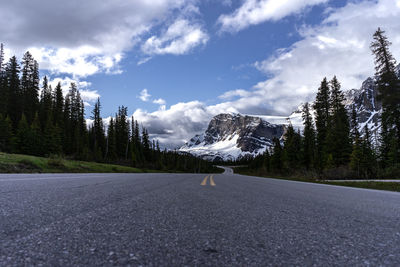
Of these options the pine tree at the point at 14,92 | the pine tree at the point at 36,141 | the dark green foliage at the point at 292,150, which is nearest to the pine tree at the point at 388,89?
the dark green foliage at the point at 292,150

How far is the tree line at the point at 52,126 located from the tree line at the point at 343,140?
34.8 meters

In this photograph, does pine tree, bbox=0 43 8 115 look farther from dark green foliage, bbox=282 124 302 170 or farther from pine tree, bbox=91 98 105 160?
dark green foliage, bbox=282 124 302 170

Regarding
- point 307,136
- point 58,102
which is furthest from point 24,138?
point 307,136

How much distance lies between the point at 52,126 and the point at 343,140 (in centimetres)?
5454

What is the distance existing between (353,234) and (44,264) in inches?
86.0

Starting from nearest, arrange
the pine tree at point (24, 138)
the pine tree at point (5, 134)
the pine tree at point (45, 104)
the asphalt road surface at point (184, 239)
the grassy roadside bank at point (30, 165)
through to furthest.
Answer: the asphalt road surface at point (184, 239), the grassy roadside bank at point (30, 165), the pine tree at point (5, 134), the pine tree at point (24, 138), the pine tree at point (45, 104)

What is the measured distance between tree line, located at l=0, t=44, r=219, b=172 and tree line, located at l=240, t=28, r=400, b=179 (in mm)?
34844

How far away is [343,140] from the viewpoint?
3834cm

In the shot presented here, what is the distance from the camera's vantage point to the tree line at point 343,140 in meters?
29.2

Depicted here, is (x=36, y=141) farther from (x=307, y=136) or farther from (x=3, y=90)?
(x=307, y=136)

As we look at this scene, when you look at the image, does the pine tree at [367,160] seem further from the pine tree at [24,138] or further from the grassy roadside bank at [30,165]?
the pine tree at [24,138]

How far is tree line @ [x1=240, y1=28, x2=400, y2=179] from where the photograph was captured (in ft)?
95.7

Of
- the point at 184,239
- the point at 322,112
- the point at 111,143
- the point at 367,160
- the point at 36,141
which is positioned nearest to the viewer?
the point at 184,239

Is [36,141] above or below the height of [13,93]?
below
